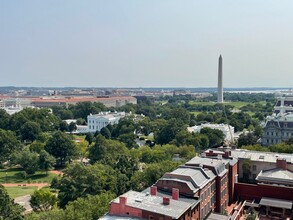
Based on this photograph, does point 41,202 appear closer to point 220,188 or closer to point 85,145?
point 220,188

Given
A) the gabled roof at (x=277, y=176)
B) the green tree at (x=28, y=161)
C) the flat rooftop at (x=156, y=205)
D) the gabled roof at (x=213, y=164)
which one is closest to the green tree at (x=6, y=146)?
the green tree at (x=28, y=161)

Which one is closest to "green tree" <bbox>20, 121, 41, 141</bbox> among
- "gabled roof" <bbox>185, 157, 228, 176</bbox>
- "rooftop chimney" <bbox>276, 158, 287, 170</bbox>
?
"gabled roof" <bbox>185, 157, 228, 176</bbox>

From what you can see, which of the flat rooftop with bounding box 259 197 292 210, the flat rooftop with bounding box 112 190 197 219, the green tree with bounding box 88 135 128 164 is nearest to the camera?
the flat rooftop with bounding box 112 190 197 219

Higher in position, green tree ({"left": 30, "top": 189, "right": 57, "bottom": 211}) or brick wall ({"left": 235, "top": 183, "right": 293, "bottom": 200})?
brick wall ({"left": 235, "top": 183, "right": 293, "bottom": 200})

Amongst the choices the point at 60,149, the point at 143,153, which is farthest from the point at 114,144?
the point at 60,149

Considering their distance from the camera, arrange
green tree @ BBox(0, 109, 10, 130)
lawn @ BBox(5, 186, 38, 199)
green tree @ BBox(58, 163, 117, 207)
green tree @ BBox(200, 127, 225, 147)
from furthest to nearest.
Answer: green tree @ BBox(0, 109, 10, 130) < green tree @ BBox(200, 127, 225, 147) < lawn @ BBox(5, 186, 38, 199) < green tree @ BBox(58, 163, 117, 207)

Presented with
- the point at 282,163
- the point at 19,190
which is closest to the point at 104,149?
the point at 19,190

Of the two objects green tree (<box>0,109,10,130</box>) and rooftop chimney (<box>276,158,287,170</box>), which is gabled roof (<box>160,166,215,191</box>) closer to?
rooftop chimney (<box>276,158,287,170</box>)

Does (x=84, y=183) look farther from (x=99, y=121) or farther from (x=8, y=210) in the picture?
(x=99, y=121)
